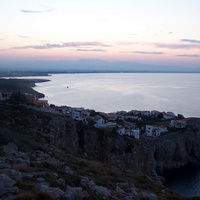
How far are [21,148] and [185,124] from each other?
36265mm

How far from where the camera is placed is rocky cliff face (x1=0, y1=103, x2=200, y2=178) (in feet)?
73.1

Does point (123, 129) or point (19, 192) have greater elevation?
point (19, 192)

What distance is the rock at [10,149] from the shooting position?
1056 cm

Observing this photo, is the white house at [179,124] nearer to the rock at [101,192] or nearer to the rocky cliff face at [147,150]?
the rocky cliff face at [147,150]

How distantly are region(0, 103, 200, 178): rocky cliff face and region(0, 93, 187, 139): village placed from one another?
2.26 m

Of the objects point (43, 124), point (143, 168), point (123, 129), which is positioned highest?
point (43, 124)

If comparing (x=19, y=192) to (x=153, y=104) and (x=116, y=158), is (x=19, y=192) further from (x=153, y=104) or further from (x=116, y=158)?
(x=153, y=104)

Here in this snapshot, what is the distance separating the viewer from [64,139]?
24953 millimetres

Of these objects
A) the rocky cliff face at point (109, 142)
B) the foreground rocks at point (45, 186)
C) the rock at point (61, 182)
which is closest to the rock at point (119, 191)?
the foreground rocks at point (45, 186)

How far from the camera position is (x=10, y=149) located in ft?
37.2

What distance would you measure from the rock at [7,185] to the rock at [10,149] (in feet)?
12.4

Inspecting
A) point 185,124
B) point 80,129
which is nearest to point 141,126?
point 185,124

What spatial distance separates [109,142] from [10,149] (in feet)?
62.2

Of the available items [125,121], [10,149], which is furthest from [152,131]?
[10,149]
